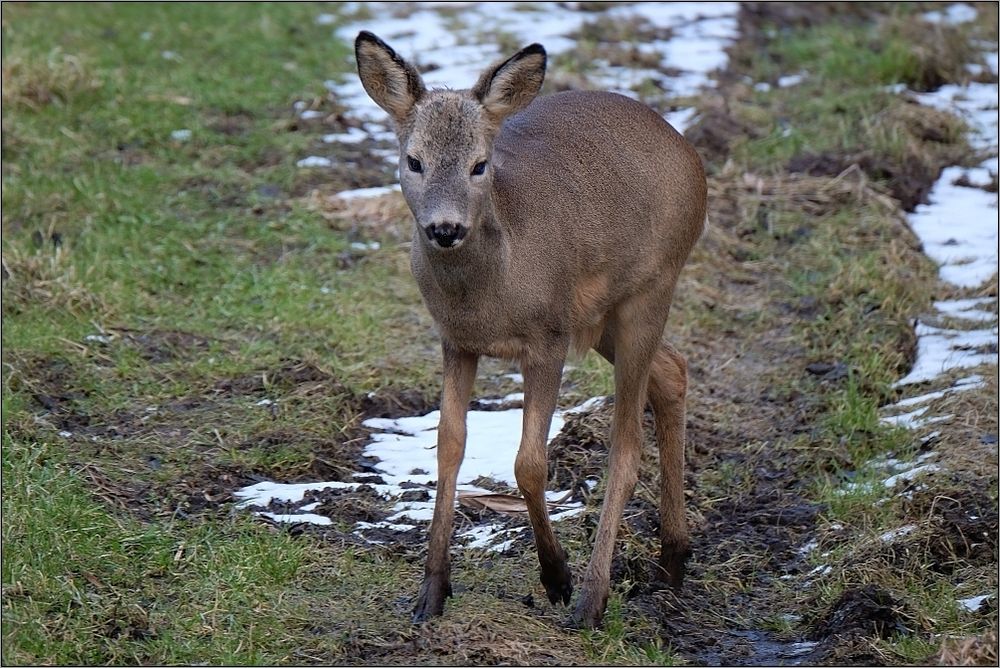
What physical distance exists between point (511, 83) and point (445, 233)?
0.78 metres

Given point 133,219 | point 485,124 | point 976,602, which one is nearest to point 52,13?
point 133,219

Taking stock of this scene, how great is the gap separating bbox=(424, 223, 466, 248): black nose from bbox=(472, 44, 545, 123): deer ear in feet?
2.04

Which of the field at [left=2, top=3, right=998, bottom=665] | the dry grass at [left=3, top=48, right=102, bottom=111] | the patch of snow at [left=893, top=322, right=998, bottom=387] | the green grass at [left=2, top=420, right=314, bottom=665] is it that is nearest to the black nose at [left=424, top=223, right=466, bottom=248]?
the field at [left=2, top=3, right=998, bottom=665]

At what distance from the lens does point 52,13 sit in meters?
13.6

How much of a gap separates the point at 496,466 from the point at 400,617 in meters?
1.69

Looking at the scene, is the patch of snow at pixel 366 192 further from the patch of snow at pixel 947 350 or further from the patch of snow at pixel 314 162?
the patch of snow at pixel 947 350

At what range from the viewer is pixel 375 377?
308 inches

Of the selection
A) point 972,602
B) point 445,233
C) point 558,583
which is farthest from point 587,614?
point 445,233

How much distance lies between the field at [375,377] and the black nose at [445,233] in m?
1.43

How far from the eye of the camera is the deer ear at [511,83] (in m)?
5.39

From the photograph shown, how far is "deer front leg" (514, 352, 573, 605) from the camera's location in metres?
5.43

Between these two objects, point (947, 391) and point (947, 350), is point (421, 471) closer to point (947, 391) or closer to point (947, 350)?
point (947, 391)

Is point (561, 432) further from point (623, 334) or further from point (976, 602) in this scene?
point (976, 602)

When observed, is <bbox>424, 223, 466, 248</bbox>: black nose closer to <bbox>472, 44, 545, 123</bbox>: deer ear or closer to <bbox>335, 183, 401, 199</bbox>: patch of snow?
<bbox>472, 44, 545, 123</bbox>: deer ear
